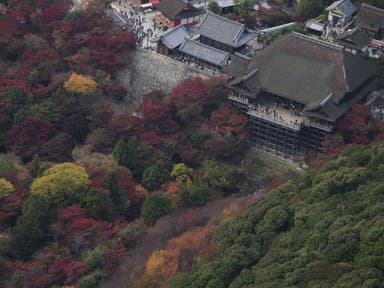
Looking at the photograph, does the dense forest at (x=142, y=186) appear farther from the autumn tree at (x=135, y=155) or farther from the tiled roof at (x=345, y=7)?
the tiled roof at (x=345, y=7)

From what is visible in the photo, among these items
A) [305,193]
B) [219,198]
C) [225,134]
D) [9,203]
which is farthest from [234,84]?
[9,203]

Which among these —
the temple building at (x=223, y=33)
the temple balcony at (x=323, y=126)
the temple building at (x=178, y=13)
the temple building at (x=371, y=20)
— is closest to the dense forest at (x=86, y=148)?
the temple building at (x=178, y=13)

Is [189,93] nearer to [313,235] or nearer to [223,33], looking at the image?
[223,33]

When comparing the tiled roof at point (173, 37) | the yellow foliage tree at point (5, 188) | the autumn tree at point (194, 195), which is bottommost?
the yellow foliage tree at point (5, 188)

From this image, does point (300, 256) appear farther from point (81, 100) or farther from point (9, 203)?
point (81, 100)

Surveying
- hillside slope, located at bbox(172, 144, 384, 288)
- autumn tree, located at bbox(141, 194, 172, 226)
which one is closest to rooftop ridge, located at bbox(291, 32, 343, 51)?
hillside slope, located at bbox(172, 144, 384, 288)

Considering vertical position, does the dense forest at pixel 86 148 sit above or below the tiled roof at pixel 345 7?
below
